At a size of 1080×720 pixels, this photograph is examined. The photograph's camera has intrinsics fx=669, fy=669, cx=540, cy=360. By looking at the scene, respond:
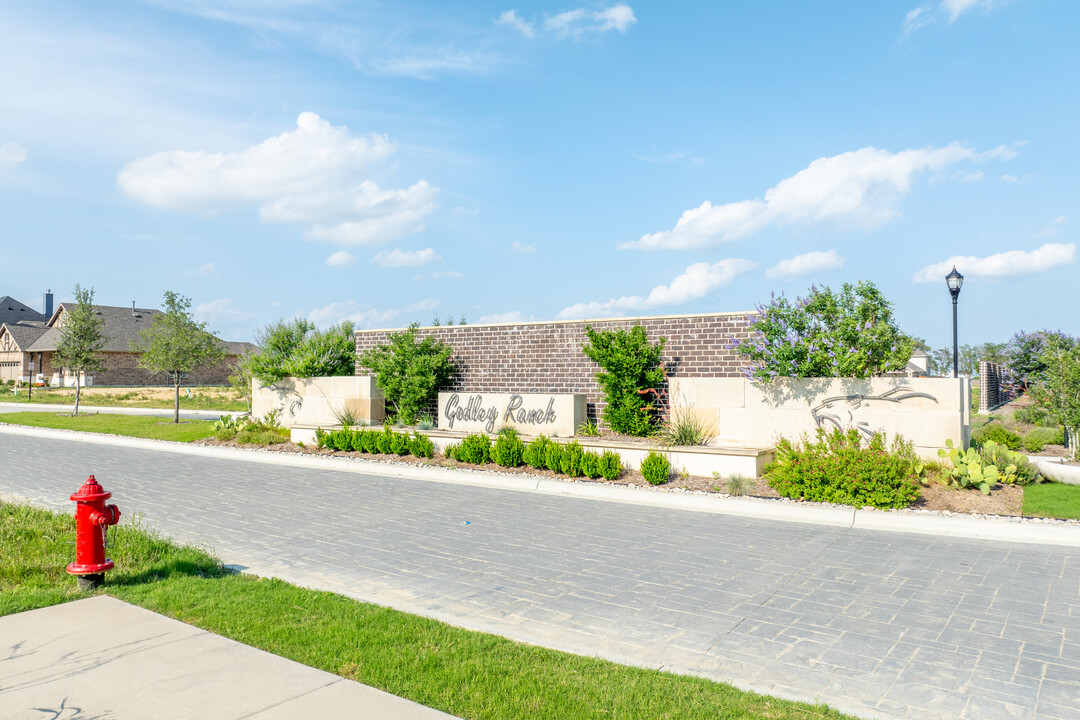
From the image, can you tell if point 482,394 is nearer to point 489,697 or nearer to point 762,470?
point 762,470

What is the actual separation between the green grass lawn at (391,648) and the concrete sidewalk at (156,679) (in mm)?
202

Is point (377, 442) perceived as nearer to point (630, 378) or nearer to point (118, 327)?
point (630, 378)

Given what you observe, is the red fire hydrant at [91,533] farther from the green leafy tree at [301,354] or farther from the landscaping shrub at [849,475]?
the green leafy tree at [301,354]

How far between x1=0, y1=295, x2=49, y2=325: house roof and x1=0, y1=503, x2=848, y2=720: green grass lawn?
312 ft

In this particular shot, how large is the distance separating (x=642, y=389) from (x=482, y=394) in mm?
4055

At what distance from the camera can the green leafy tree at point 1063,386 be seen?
13352mm

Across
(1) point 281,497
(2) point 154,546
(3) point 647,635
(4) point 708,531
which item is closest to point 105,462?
(1) point 281,497

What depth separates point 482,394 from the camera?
53.6 ft

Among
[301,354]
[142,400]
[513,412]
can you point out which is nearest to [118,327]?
[142,400]

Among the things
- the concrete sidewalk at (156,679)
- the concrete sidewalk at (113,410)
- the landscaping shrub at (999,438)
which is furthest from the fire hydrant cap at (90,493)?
the concrete sidewalk at (113,410)

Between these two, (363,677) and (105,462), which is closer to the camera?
(363,677)

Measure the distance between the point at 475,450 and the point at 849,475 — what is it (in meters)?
7.33

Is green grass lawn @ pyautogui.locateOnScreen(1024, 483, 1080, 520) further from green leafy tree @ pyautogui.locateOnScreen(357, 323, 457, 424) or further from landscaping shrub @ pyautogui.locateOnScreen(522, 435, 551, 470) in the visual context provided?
green leafy tree @ pyautogui.locateOnScreen(357, 323, 457, 424)

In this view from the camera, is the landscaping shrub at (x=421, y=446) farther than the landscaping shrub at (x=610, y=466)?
Yes
